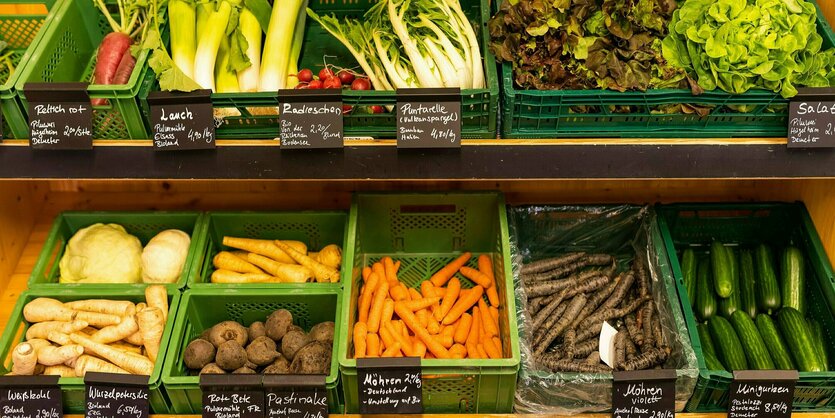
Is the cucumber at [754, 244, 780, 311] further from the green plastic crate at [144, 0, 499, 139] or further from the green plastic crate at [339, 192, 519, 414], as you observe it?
the green plastic crate at [144, 0, 499, 139]

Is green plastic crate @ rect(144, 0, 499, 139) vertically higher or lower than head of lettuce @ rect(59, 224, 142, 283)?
higher

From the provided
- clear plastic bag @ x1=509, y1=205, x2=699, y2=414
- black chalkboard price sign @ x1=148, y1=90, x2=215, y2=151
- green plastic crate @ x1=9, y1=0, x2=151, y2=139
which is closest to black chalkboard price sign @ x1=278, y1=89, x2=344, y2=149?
black chalkboard price sign @ x1=148, y1=90, x2=215, y2=151

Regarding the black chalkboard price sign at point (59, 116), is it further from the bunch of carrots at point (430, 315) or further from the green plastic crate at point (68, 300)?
the bunch of carrots at point (430, 315)

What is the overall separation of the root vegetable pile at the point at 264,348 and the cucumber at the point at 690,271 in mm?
1138

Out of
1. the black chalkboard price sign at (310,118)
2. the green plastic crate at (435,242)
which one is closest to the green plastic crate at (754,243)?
the green plastic crate at (435,242)

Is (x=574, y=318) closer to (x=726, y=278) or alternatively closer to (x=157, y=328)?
(x=726, y=278)

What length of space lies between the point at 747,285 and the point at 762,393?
24.6 inches

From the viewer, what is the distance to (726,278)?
2.41 metres

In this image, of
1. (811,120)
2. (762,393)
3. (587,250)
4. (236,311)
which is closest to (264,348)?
(236,311)

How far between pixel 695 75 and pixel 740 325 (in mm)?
816

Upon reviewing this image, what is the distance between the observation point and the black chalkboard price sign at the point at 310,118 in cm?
180

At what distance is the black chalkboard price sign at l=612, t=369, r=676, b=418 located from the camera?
1.90 meters

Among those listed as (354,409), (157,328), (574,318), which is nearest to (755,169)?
(574,318)

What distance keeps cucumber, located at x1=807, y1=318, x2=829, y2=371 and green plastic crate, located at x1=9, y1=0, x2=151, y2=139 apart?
1952 millimetres
